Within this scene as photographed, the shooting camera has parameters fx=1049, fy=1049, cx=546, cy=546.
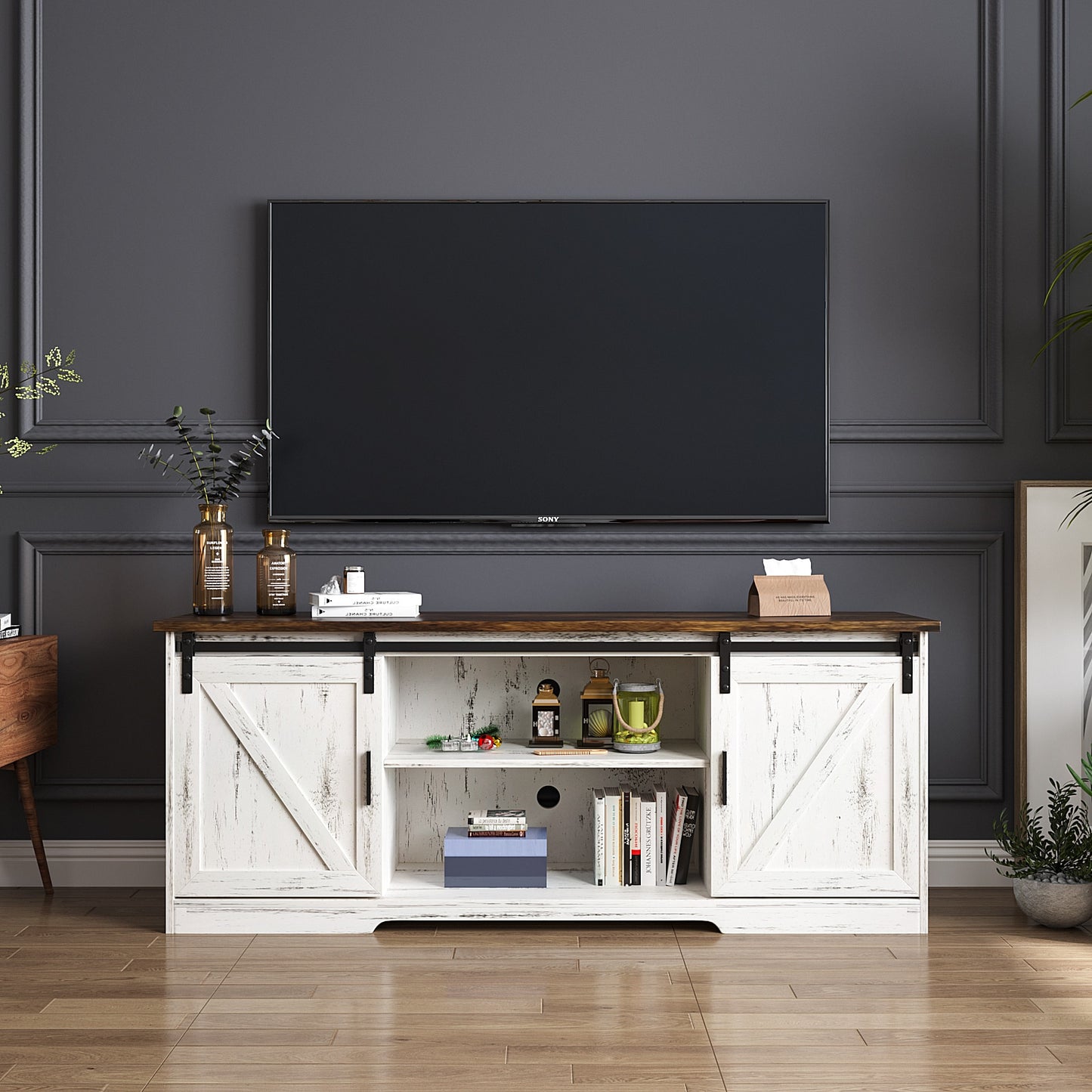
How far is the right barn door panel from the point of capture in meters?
2.62

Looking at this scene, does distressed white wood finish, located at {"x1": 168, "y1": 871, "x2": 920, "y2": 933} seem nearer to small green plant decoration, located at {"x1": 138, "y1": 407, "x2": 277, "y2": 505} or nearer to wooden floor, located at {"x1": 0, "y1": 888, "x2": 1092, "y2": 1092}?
wooden floor, located at {"x1": 0, "y1": 888, "x2": 1092, "y2": 1092}

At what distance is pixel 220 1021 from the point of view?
213 centimetres

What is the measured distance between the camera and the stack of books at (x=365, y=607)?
2676 millimetres

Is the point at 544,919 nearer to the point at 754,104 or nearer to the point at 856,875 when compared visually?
the point at 856,875

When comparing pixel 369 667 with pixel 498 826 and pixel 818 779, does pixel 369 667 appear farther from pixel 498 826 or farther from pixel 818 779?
pixel 818 779

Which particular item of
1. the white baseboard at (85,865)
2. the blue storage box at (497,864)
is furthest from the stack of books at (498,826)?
the white baseboard at (85,865)

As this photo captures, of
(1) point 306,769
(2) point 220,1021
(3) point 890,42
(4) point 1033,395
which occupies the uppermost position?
(3) point 890,42

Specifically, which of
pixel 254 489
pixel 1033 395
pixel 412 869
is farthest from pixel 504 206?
pixel 412 869

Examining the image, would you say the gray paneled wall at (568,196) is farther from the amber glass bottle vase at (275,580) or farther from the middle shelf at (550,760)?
the middle shelf at (550,760)

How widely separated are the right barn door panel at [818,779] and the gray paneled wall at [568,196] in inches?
18.1

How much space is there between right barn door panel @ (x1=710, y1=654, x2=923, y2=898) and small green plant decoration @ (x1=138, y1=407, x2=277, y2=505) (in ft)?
4.76

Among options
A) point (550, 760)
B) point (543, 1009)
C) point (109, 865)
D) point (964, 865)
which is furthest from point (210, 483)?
point (964, 865)

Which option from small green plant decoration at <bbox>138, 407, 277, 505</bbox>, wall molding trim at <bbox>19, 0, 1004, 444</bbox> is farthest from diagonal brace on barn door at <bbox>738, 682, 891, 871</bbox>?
small green plant decoration at <bbox>138, 407, 277, 505</bbox>

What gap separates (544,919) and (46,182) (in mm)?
2517
